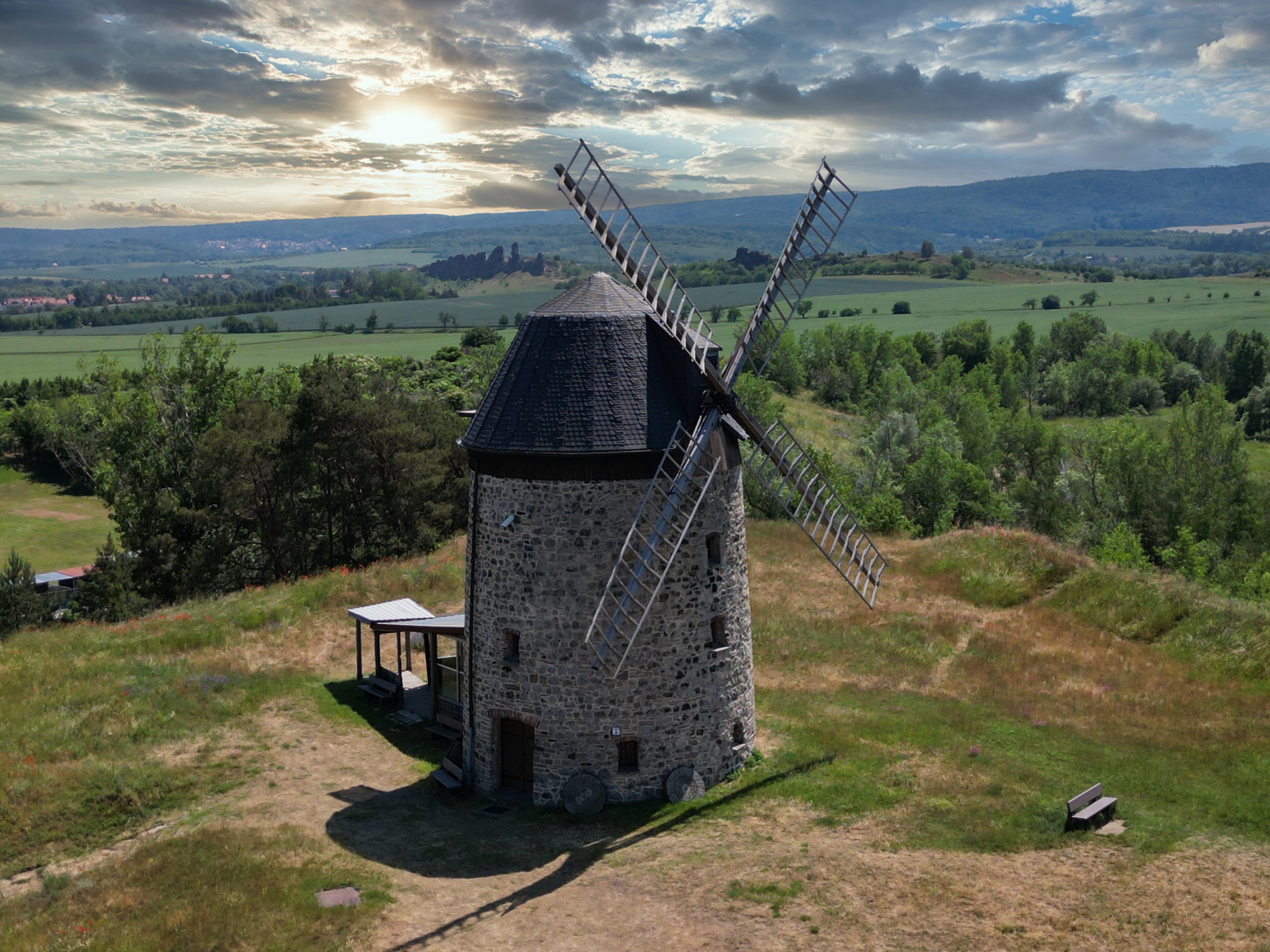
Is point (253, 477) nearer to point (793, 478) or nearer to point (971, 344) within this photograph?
point (793, 478)

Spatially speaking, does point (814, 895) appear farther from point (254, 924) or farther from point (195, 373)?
point (195, 373)

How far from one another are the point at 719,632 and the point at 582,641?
11.8 ft

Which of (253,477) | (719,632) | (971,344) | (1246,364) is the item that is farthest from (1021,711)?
(971,344)

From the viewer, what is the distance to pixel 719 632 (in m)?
23.8

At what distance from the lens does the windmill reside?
21.7 meters

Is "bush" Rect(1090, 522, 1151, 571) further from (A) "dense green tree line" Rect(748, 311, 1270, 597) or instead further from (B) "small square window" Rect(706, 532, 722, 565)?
(B) "small square window" Rect(706, 532, 722, 565)

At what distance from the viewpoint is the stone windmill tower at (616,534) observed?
22.1 meters

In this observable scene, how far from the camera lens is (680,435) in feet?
74.5

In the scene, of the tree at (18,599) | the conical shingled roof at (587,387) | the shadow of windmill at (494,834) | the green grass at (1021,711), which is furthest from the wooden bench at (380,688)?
the tree at (18,599)

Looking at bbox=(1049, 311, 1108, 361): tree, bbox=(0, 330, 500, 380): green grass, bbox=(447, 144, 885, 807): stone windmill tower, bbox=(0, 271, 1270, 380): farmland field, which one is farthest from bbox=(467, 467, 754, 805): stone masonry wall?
bbox=(1049, 311, 1108, 361): tree

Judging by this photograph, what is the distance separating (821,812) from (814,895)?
3846mm

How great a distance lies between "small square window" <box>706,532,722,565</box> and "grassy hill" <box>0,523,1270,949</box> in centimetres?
574

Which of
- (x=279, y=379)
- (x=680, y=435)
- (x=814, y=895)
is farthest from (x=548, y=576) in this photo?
(x=279, y=379)

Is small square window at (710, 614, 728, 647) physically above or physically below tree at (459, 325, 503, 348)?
below
